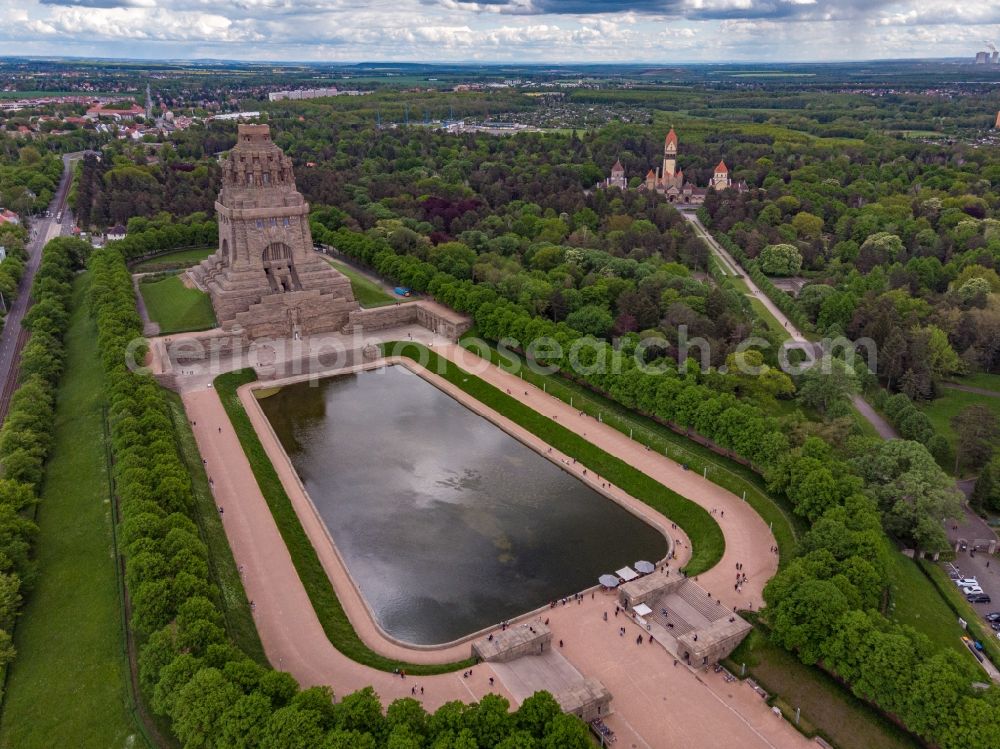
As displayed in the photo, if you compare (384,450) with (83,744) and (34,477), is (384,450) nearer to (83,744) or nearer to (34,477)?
(34,477)

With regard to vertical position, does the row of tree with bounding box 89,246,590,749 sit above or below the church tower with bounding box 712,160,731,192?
below

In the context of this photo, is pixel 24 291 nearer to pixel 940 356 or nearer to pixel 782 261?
pixel 782 261

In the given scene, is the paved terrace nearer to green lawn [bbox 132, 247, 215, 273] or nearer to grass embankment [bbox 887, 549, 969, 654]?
grass embankment [bbox 887, 549, 969, 654]

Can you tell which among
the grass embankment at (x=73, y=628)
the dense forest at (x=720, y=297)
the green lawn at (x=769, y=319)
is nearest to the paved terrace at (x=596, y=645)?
the dense forest at (x=720, y=297)

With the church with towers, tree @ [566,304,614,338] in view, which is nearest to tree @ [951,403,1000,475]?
tree @ [566,304,614,338]

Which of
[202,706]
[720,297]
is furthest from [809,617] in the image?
[720,297]

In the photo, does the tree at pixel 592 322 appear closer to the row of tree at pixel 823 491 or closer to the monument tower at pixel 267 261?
the row of tree at pixel 823 491

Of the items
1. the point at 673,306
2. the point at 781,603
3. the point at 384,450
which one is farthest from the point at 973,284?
the point at 384,450
